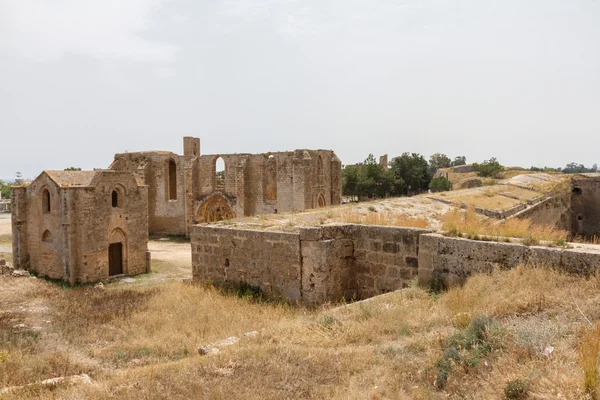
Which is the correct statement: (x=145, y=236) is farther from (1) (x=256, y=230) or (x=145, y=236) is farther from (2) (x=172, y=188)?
(1) (x=256, y=230)

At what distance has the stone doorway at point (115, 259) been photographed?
19.8 meters

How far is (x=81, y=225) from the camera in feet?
59.3

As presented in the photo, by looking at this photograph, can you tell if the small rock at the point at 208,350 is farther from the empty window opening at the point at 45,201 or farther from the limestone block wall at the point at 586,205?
the empty window opening at the point at 45,201

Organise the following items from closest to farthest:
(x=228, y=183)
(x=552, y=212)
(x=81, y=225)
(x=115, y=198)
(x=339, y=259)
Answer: (x=339, y=259) < (x=552, y=212) < (x=81, y=225) < (x=115, y=198) < (x=228, y=183)

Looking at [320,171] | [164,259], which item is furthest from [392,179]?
[164,259]

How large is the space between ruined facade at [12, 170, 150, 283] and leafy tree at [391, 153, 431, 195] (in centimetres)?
2970

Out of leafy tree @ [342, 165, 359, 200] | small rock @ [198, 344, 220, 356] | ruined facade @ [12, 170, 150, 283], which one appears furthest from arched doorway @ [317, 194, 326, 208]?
small rock @ [198, 344, 220, 356]

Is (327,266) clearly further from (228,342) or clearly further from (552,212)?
(552,212)

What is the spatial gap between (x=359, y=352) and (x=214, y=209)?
26077mm

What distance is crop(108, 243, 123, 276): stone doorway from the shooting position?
19844 millimetres

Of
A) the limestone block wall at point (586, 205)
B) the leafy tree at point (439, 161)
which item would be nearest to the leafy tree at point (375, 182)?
the limestone block wall at point (586, 205)

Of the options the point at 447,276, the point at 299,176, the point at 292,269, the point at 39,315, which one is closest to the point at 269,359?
the point at 447,276

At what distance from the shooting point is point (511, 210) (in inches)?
448

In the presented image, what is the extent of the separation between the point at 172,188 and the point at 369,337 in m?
28.2
